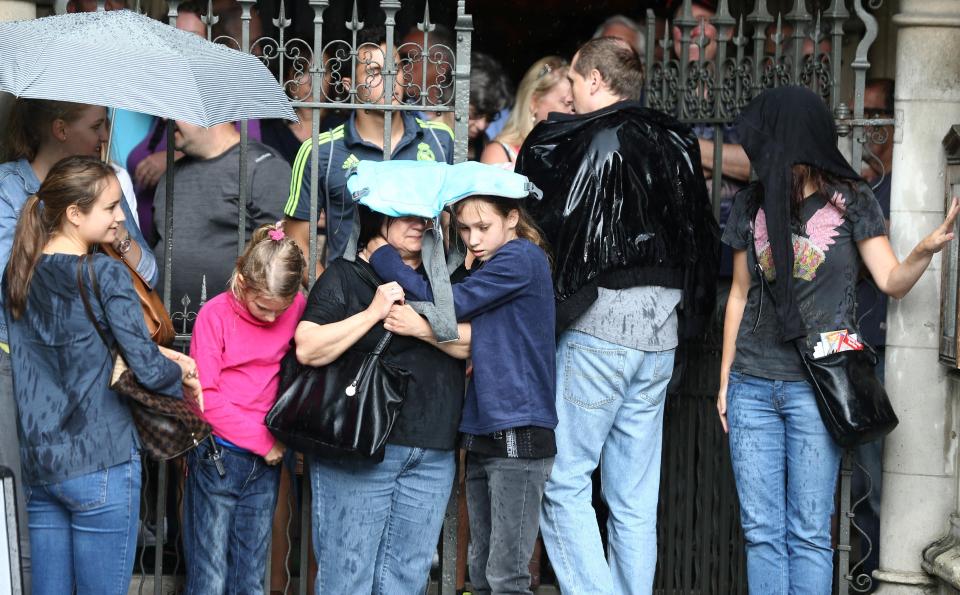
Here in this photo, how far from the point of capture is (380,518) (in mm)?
4816

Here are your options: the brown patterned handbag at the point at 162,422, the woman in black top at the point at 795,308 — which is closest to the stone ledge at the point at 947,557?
the woman in black top at the point at 795,308

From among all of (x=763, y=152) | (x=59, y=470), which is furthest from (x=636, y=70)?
(x=59, y=470)

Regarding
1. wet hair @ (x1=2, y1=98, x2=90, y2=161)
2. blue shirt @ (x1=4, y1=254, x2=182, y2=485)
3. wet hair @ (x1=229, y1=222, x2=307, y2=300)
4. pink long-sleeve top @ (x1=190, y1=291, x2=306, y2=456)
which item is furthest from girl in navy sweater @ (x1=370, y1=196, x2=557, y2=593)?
wet hair @ (x1=2, y1=98, x2=90, y2=161)

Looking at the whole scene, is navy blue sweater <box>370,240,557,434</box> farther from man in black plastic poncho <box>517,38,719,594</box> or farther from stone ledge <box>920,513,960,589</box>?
stone ledge <box>920,513,960,589</box>

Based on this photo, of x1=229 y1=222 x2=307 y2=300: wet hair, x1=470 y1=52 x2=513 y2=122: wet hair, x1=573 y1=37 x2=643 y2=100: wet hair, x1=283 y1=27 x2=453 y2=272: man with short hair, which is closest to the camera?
x1=229 y1=222 x2=307 y2=300: wet hair

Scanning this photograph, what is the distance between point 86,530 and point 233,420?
2.11ft

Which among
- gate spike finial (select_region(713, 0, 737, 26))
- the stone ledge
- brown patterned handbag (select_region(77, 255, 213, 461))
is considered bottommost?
the stone ledge

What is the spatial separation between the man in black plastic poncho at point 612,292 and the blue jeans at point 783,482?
14.0 inches

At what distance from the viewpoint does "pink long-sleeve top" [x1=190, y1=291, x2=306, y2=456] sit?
4887 millimetres

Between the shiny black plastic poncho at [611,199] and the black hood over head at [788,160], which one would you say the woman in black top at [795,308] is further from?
the shiny black plastic poncho at [611,199]

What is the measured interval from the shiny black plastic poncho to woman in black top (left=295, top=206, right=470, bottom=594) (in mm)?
657

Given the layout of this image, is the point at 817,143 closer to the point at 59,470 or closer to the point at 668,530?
the point at 668,530

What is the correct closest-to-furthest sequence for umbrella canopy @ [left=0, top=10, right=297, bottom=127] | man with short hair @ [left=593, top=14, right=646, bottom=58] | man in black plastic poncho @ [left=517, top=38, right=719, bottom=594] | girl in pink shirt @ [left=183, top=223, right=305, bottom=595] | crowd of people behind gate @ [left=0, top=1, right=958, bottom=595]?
umbrella canopy @ [left=0, top=10, right=297, bottom=127] → crowd of people behind gate @ [left=0, top=1, right=958, bottom=595] → girl in pink shirt @ [left=183, top=223, right=305, bottom=595] → man in black plastic poncho @ [left=517, top=38, right=719, bottom=594] → man with short hair @ [left=593, top=14, right=646, bottom=58]

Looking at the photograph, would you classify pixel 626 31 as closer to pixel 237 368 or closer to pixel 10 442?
pixel 237 368
